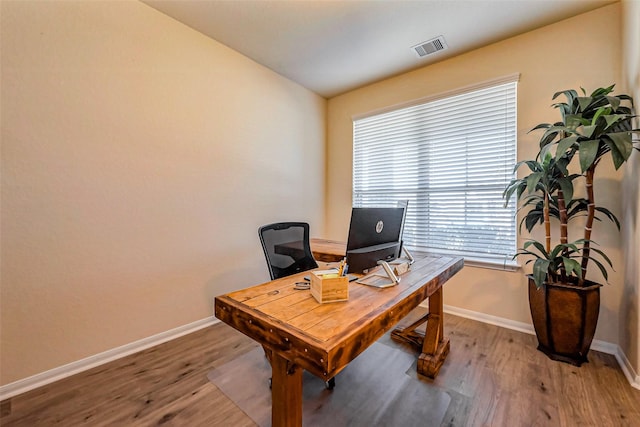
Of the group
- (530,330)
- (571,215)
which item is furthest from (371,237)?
(530,330)

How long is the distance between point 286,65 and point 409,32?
1397 millimetres

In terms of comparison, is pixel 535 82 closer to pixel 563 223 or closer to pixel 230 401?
pixel 563 223

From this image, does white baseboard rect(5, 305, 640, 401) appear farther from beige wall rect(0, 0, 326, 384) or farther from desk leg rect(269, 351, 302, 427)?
desk leg rect(269, 351, 302, 427)

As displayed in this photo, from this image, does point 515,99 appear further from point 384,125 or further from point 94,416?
point 94,416

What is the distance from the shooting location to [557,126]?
190cm

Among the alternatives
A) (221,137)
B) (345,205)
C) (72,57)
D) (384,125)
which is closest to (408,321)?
(345,205)

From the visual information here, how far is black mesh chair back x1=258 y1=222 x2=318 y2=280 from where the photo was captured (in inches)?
74.7

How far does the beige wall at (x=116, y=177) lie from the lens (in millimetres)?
1678

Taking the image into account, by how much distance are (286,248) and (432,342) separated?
128 cm

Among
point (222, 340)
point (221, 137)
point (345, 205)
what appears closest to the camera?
point (222, 340)

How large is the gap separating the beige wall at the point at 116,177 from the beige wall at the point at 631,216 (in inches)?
123

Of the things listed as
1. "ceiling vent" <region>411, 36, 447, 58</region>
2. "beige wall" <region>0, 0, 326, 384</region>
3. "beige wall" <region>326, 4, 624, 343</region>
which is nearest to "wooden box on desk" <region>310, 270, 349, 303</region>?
"beige wall" <region>0, 0, 326, 384</region>

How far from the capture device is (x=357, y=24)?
2369mm

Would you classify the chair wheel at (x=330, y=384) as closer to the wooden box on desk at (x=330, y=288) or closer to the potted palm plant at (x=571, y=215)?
the wooden box on desk at (x=330, y=288)
